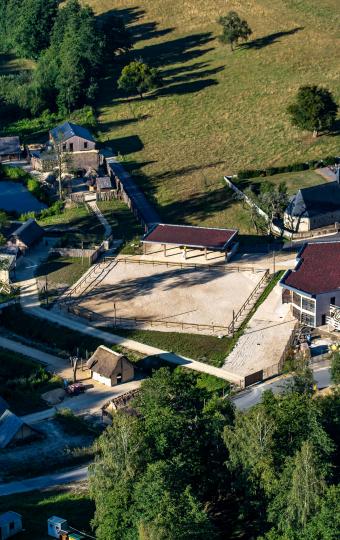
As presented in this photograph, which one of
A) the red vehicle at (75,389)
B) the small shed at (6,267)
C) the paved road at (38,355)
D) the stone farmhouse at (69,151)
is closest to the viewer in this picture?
the red vehicle at (75,389)

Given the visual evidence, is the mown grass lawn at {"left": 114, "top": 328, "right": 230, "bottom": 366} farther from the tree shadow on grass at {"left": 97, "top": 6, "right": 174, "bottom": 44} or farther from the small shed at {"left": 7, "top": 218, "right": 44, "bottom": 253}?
the tree shadow on grass at {"left": 97, "top": 6, "right": 174, "bottom": 44}

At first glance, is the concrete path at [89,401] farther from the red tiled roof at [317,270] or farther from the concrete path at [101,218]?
the concrete path at [101,218]

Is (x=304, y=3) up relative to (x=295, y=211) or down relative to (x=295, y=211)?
up

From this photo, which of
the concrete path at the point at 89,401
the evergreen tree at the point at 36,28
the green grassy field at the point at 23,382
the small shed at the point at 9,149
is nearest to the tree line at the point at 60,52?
the evergreen tree at the point at 36,28

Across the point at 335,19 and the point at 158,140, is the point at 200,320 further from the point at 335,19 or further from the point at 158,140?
the point at 335,19

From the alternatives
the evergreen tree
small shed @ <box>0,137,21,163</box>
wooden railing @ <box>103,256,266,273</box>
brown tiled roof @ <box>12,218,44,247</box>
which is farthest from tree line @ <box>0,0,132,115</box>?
wooden railing @ <box>103,256,266,273</box>

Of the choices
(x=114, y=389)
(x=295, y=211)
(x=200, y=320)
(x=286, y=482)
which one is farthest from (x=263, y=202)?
(x=286, y=482)
